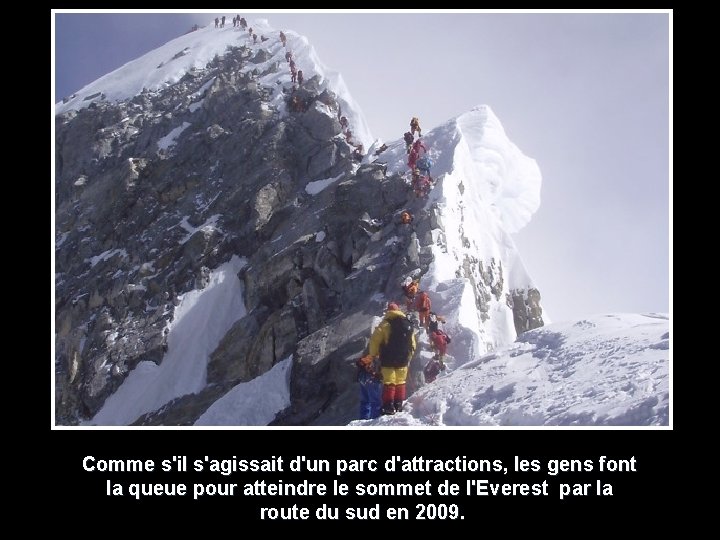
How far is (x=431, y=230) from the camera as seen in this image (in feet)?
56.5

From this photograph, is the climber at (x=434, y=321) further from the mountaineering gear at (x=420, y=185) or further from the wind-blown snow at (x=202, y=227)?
the wind-blown snow at (x=202, y=227)

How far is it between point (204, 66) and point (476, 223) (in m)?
27.8

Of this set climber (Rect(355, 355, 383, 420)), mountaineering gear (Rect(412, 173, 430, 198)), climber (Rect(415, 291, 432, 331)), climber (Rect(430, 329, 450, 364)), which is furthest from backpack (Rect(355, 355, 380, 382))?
mountaineering gear (Rect(412, 173, 430, 198))

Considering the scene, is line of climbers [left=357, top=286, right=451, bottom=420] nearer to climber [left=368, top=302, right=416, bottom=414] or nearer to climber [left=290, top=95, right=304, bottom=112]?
climber [left=368, top=302, right=416, bottom=414]

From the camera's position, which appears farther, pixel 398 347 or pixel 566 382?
pixel 398 347

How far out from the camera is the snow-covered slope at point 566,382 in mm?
8078

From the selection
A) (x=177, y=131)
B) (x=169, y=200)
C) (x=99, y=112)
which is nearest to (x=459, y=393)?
(x=169, y=200)

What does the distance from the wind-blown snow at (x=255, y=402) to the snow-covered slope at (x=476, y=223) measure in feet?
14.9

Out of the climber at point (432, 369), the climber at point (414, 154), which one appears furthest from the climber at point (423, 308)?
the climber at point (414, 154)

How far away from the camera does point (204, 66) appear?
135 ft

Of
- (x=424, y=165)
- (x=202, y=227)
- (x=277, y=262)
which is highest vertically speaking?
(x=424, y=165)

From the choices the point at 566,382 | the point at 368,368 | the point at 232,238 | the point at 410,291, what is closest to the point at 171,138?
the point at 232,238

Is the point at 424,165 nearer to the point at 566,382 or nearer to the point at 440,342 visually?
the point at 440,342
